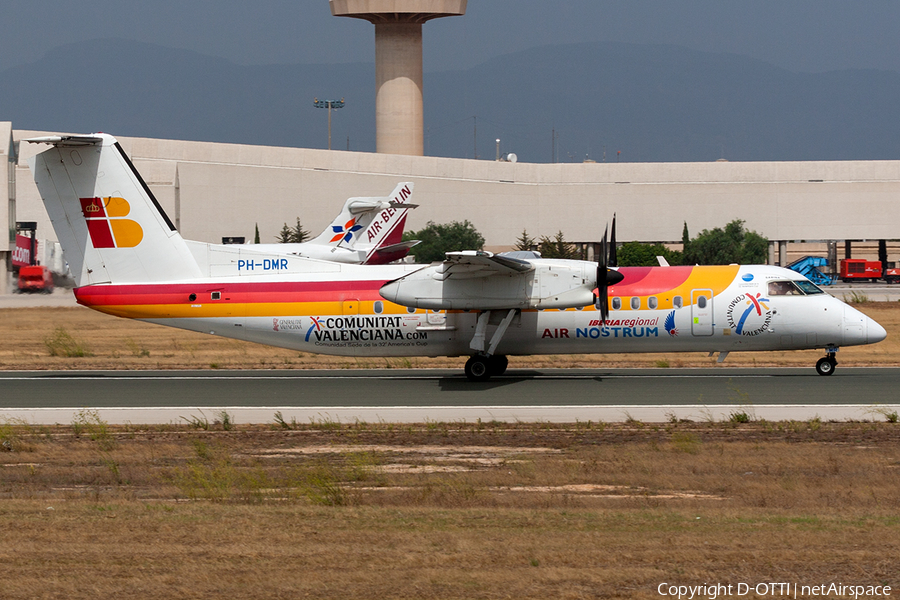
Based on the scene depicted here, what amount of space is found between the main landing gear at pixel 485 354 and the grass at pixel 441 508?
5865 millimetres

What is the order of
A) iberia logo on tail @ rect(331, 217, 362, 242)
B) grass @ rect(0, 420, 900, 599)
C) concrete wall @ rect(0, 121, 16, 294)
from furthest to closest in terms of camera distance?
concrete wall @ rect(0, 121, 16, 294) < iberia logo on tail @ rect(331, 217, 362, 242) < grass @ rect(0, 420, 900, 599)

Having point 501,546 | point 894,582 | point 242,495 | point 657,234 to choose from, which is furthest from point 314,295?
point 657,234

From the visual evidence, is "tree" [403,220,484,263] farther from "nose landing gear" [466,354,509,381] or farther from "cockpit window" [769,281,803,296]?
"cockpit window" [769,281,803,296]

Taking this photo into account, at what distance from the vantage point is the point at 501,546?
973 cm

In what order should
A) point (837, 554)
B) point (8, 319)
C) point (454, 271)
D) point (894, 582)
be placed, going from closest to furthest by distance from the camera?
point (894, 582) → point (837, 554) → point (454, 271) → point (8, 319)

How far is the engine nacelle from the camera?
23953mm

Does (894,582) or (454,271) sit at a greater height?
(454,271)

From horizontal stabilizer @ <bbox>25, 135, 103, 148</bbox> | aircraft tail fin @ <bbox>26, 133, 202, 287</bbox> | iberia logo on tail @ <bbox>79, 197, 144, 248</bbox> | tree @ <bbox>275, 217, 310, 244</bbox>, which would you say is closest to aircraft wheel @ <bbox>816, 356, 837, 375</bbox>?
aircraft tail fin @ <bbox>26, 133, 202, 287</bbox>

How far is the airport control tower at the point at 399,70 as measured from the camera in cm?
11112

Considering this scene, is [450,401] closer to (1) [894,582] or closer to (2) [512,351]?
(2) [512,351]

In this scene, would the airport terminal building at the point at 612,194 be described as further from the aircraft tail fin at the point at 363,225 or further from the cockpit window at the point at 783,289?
the cockpit window at the point at 783,289

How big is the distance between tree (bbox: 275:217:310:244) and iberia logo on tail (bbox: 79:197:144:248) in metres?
64.8

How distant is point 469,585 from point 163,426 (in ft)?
39.2

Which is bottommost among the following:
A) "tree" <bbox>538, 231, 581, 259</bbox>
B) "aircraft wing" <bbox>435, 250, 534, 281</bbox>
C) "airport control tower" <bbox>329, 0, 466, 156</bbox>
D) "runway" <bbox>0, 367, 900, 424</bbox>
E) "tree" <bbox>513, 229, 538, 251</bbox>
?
"runway" <bbox>0, 367, 900, 424</bbox>
